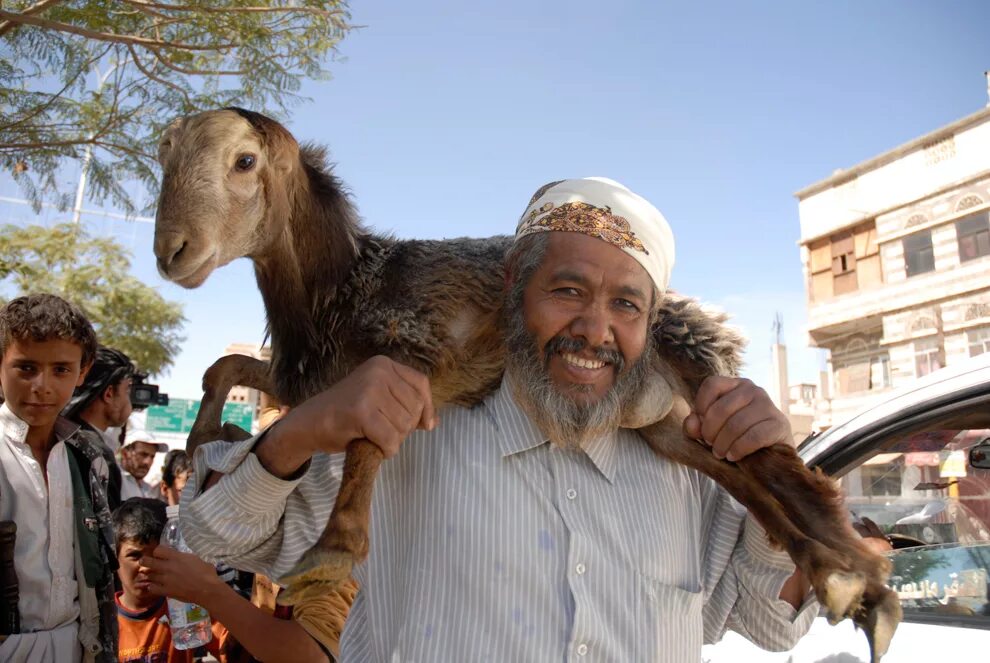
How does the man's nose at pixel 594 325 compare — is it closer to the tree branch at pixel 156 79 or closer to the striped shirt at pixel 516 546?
the striped shirt at pixel 516 546

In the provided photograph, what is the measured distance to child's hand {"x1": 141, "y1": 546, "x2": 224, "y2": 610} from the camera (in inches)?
113

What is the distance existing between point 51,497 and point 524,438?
2.59m

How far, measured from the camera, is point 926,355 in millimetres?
26859

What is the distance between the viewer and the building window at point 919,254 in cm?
2734

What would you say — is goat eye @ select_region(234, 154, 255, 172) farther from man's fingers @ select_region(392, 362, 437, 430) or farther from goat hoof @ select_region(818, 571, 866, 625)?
goat hoof @ select_region(818, 571, 866, 625)

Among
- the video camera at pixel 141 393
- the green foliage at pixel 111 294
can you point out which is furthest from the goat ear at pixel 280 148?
the green foliage at pixel 111 294

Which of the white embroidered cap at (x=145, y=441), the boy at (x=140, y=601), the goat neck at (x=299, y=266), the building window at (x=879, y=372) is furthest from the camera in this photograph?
the building window at (x=879, y=372)

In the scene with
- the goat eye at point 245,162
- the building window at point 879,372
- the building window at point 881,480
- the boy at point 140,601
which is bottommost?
the boy at point 140,601

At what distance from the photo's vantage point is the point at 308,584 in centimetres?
174

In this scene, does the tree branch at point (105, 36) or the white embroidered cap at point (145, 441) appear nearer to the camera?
the tree branch at point (105, 36)

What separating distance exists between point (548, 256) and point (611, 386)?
1.39 feet

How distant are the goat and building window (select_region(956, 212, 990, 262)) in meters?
27.9

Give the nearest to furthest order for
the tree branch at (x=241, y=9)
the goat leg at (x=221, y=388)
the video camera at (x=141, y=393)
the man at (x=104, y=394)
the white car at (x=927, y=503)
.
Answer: the white car at (x=927, y=503) → the goat leg at (x=221, y=388) → the man at (x=104, y=394) → the tree branch at (x=241, y=9) → the video camera at (x=141, y=393)

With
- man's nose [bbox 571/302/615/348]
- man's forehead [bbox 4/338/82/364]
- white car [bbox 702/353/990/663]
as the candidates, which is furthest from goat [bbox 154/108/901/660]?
man's forehead [bbox 4/338/82/364]
